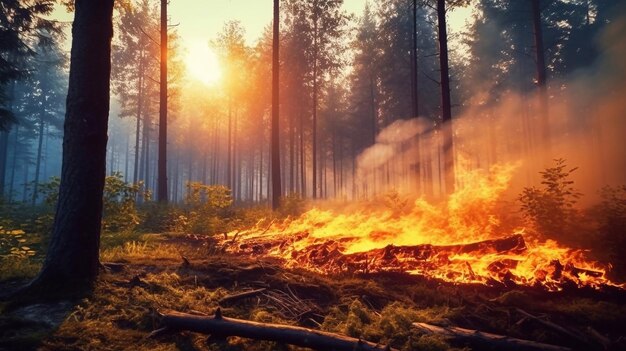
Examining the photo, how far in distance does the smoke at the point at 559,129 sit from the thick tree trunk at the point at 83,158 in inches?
782

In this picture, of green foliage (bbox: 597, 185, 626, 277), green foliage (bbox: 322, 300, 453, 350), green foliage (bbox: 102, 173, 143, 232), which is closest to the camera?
green foliage (bbox: 322, 300, 453, 350)

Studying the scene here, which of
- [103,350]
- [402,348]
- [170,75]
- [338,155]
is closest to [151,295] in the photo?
[103,350]

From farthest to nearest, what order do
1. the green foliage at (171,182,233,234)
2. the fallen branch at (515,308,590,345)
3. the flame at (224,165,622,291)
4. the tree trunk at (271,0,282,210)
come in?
the tree trunk at (271,0,282,210), the green foliage at (171,182,233,234), the flame at (224,165,622,291), the fallen branch at (515,308,590,345)

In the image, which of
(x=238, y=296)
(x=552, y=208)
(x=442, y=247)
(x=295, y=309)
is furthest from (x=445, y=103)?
(x=238, y=296)

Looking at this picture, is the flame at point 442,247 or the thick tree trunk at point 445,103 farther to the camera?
the thick tree trunk at point 445,103

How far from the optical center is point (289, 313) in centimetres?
493

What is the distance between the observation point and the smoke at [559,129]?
2670 centimetres

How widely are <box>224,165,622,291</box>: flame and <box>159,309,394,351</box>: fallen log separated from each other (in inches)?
131

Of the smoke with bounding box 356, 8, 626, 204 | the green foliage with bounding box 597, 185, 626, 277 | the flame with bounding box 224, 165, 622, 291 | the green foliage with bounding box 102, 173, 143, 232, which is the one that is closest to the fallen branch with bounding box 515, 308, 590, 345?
the flame with bounding box 224, 165, 622, 291

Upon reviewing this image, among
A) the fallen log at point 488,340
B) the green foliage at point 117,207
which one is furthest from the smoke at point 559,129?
the fallen log at point 488,340

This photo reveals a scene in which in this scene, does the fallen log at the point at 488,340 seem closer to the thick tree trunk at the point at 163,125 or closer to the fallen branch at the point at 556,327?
the fallen branch at the point at 556,327

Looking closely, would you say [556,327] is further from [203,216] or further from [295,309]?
[203,216]

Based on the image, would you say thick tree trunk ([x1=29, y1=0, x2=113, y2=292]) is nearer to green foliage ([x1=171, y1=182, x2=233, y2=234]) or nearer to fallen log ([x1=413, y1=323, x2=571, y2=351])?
fallen log ([x1=413, y1=323, x2=571, y2=351])

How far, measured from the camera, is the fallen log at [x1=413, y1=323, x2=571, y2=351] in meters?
3.93
